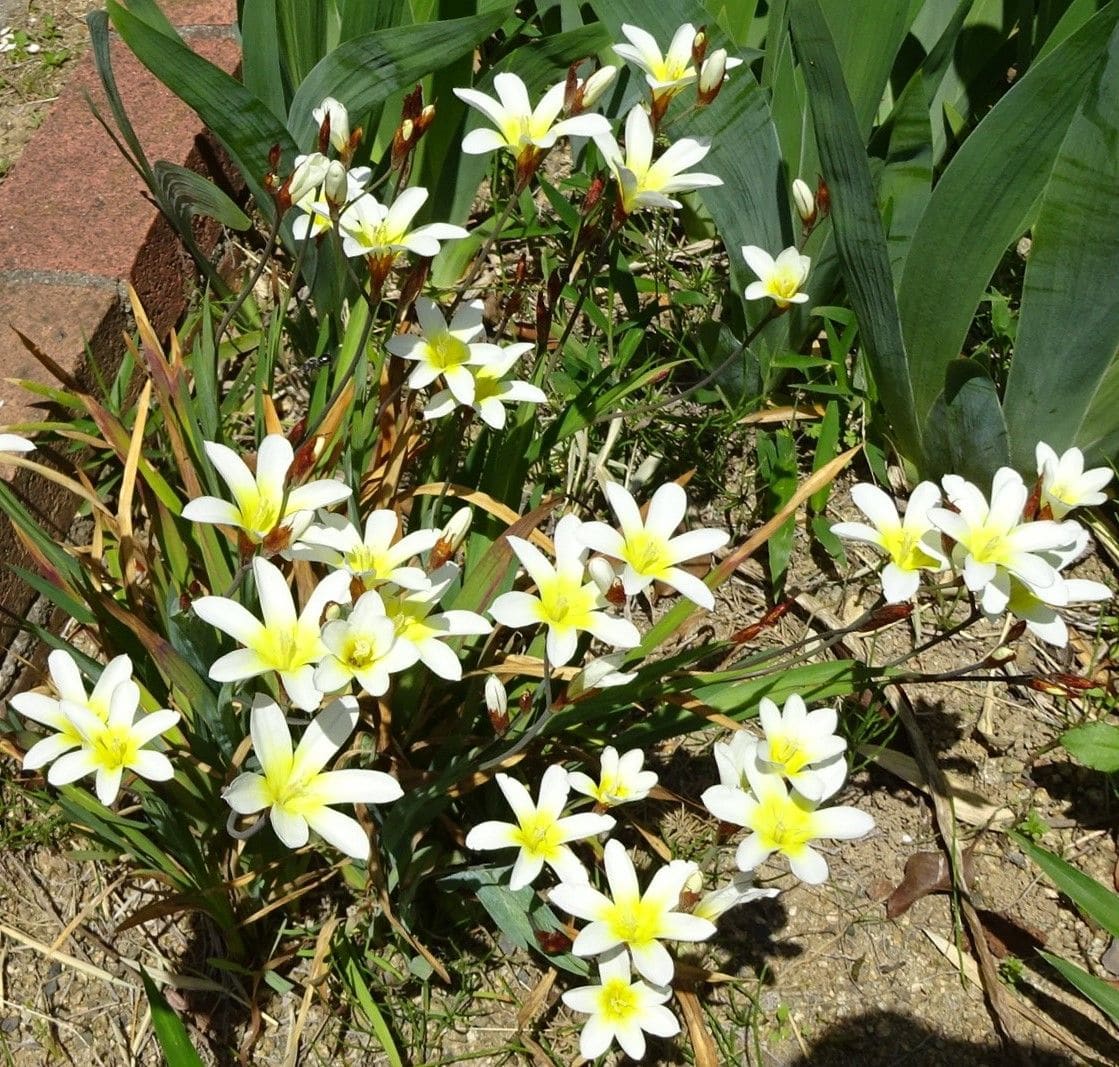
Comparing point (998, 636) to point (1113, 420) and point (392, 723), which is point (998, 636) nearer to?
point (1113, 420)

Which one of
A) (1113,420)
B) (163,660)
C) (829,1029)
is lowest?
(829,1029)

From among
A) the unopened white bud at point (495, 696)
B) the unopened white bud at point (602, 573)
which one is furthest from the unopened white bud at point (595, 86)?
the unopened white bud at point (495, 696)

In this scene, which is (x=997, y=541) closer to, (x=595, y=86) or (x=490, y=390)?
(x=490, y=390)

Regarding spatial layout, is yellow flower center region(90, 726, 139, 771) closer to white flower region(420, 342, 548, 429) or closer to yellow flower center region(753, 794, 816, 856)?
white flower region(420, 342, 548, 429)

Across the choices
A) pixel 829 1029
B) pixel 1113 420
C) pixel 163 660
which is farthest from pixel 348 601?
pixel 1113 420

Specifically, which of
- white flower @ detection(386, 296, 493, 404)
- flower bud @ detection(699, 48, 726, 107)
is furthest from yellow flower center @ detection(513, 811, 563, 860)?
flower bud @ detection(699, 48, 726, 107)

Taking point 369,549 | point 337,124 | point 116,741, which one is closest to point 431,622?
point 369,549

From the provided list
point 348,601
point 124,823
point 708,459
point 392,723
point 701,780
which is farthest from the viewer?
point 708,459
